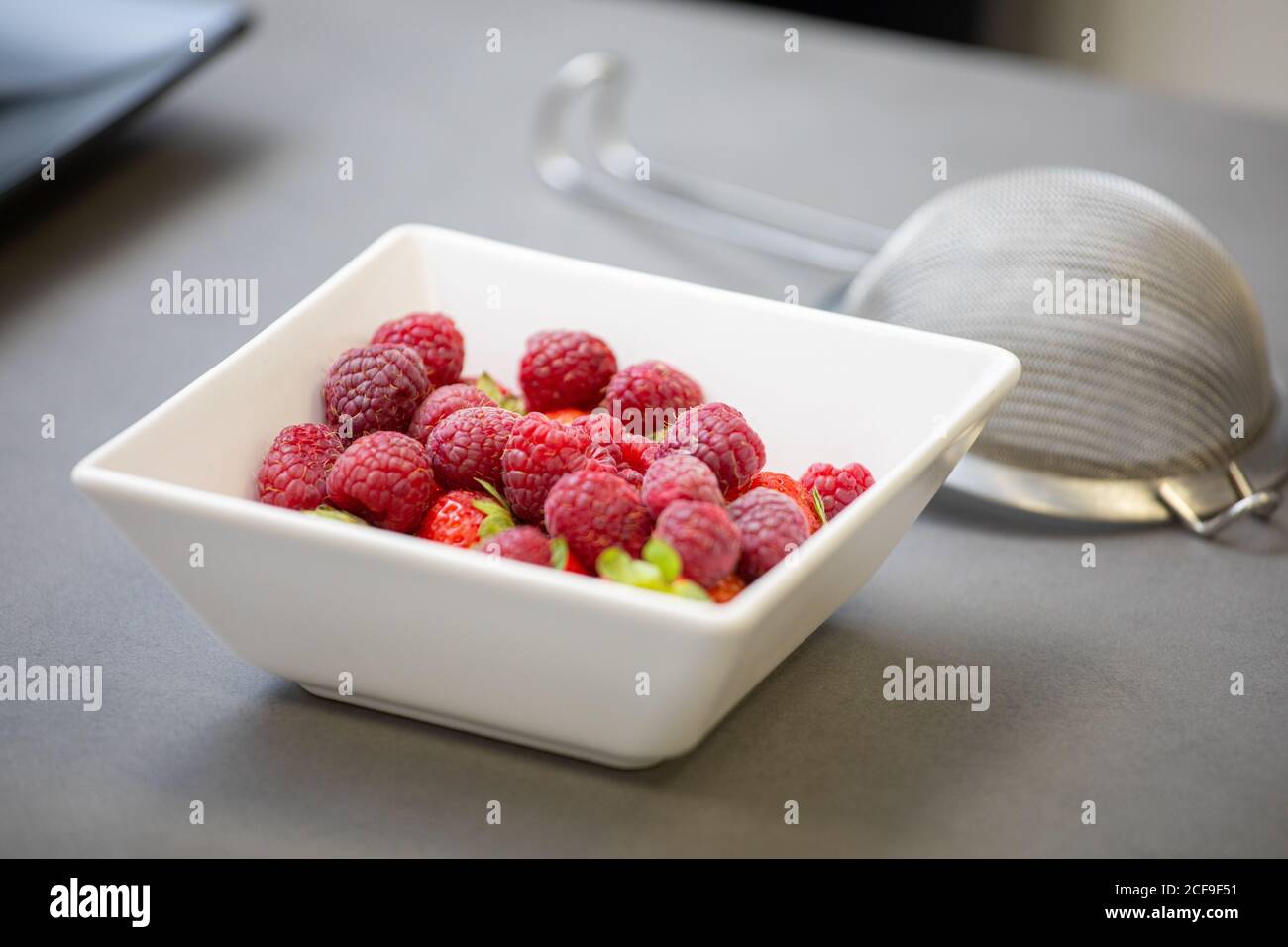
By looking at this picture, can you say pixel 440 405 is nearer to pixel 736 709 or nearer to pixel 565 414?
pixel 565 414

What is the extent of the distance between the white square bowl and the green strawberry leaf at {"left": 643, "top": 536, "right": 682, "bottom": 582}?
0.04m

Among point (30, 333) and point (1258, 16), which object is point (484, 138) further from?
point (1258, 16)

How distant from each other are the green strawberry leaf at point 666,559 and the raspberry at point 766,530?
48 mm

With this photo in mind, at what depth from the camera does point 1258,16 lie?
2.43m

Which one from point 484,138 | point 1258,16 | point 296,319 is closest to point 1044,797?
point 296,319

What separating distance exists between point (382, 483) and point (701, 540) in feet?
0.55

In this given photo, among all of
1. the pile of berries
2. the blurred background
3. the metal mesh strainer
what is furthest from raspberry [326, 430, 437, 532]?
the blurred background

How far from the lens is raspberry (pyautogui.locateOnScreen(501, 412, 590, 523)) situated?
761mm
